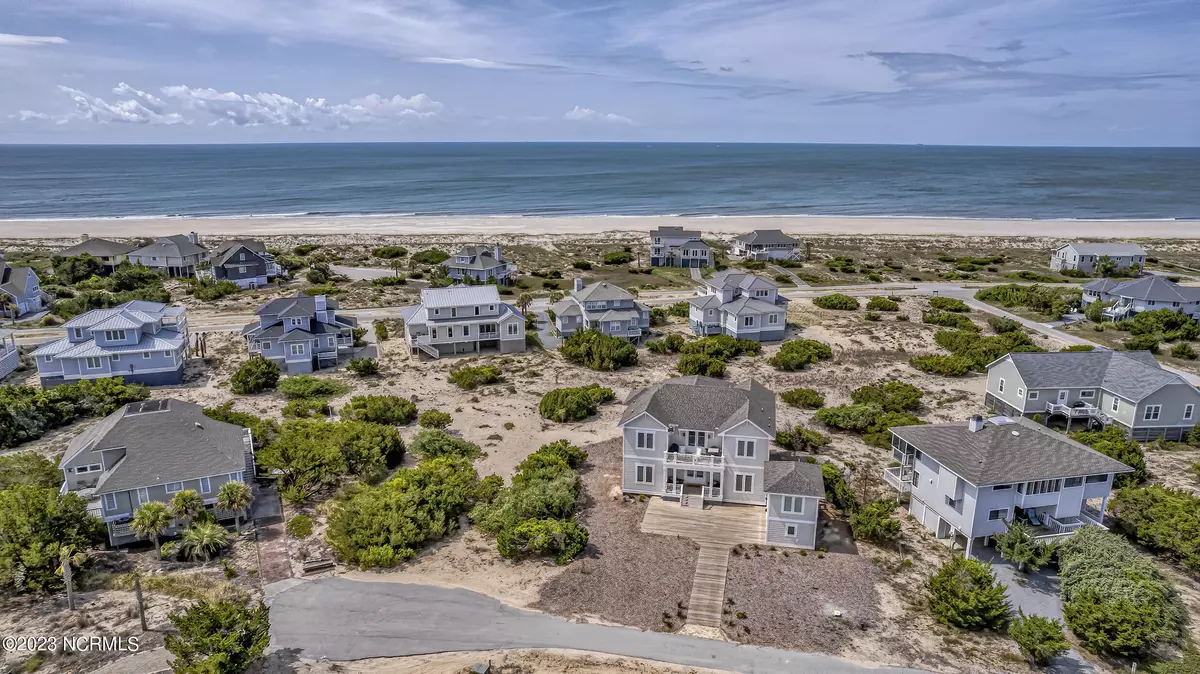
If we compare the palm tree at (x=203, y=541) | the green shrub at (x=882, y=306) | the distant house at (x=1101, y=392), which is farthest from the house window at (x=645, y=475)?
the green shrub at (x=882, y=306)

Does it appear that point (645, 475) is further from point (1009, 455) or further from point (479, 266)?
point (479, 266)

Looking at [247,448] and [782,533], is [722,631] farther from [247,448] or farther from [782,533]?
[247,448]

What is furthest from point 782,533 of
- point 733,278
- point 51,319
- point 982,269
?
point 982,269

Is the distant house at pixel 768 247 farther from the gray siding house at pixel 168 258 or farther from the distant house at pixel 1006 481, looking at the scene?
the gray siding house at pixel 168 258

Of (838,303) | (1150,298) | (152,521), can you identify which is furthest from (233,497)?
(1150,298)

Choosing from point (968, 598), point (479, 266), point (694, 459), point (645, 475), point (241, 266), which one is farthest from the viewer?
point (479, 266)
